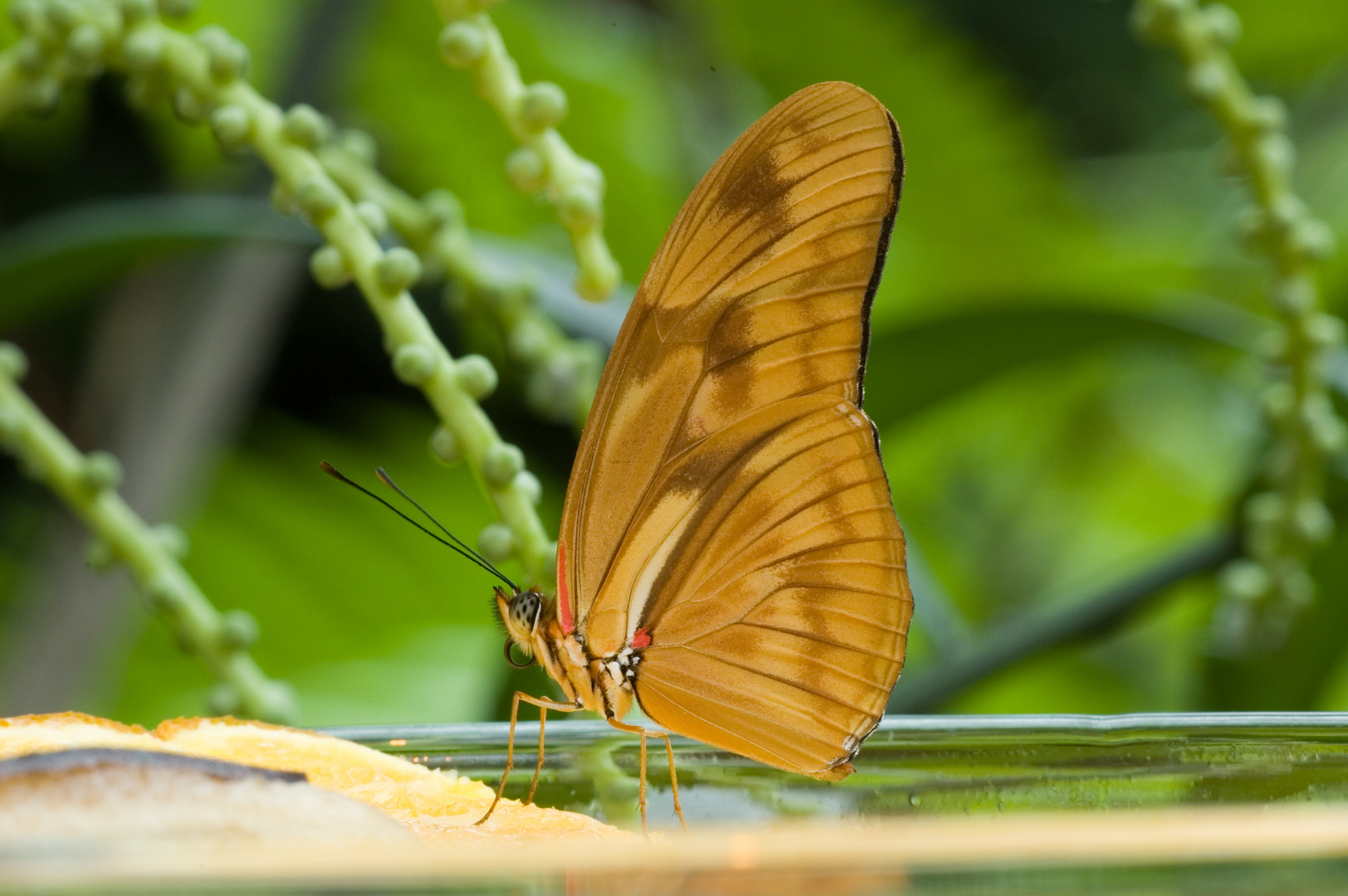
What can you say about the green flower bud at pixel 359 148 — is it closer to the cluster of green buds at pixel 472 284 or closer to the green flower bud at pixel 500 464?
the cluster of green buds at pixel 472 284

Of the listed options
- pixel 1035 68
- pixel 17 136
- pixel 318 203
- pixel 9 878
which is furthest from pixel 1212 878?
pixel 1035 68

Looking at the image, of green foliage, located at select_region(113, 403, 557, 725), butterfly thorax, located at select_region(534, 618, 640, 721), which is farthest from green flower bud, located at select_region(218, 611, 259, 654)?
green foliage, located at select_region(113, 403, 557, 725)

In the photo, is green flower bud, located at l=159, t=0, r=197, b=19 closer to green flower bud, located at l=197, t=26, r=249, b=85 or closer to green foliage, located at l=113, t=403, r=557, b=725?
green flower bud, located at l=197, t=26, r=249, b=85

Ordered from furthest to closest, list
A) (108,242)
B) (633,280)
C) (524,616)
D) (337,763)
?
1. (633,280)
2. (108,242)
3. (524,616)
4. (337,763)

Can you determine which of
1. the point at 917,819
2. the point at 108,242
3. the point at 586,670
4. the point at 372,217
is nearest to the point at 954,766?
the point at 917,819

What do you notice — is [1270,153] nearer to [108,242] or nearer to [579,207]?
[579,207]
